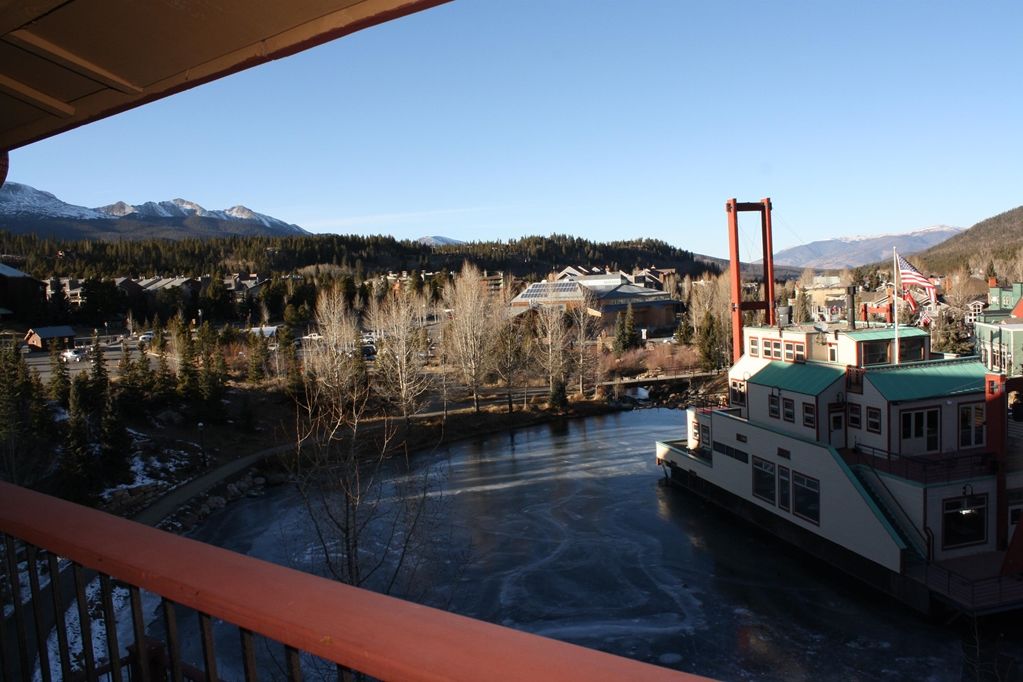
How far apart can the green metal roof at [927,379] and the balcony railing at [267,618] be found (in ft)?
26.3

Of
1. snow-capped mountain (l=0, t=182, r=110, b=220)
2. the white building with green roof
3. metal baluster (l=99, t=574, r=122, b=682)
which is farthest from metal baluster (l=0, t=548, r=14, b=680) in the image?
snow-capped mountain (l=0, t=182, r=110, b=220)

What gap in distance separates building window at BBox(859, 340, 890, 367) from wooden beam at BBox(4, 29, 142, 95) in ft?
27.2

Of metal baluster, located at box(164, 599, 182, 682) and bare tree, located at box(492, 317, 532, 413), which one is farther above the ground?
metal baluster, located at box(164, 599, 182, 682)

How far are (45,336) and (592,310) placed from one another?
53.9 ft

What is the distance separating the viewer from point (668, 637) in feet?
19.8

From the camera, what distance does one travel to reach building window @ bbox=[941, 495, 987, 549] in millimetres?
6879

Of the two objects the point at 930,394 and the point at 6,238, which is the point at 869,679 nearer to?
the point at 930,394

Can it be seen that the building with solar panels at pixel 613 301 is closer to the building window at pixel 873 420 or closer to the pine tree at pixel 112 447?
the pine tree at pixel 112 447

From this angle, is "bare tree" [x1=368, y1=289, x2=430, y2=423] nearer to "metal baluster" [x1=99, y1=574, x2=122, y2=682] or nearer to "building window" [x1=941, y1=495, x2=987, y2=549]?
"building window" [x1=941, y1=495, x2=987, y2=549]

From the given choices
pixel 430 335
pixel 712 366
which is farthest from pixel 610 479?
pixel 430 335

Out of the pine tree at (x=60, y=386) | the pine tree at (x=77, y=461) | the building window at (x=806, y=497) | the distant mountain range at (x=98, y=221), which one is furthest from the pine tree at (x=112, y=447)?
the distant mountain range at (x=98, y=221)

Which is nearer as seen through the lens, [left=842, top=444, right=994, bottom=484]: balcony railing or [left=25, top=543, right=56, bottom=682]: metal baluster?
[left=25, top=543, right=56, bottom=682]: metal baluster

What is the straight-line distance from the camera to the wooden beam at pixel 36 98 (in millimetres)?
1331

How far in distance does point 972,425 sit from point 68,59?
8.68 m
